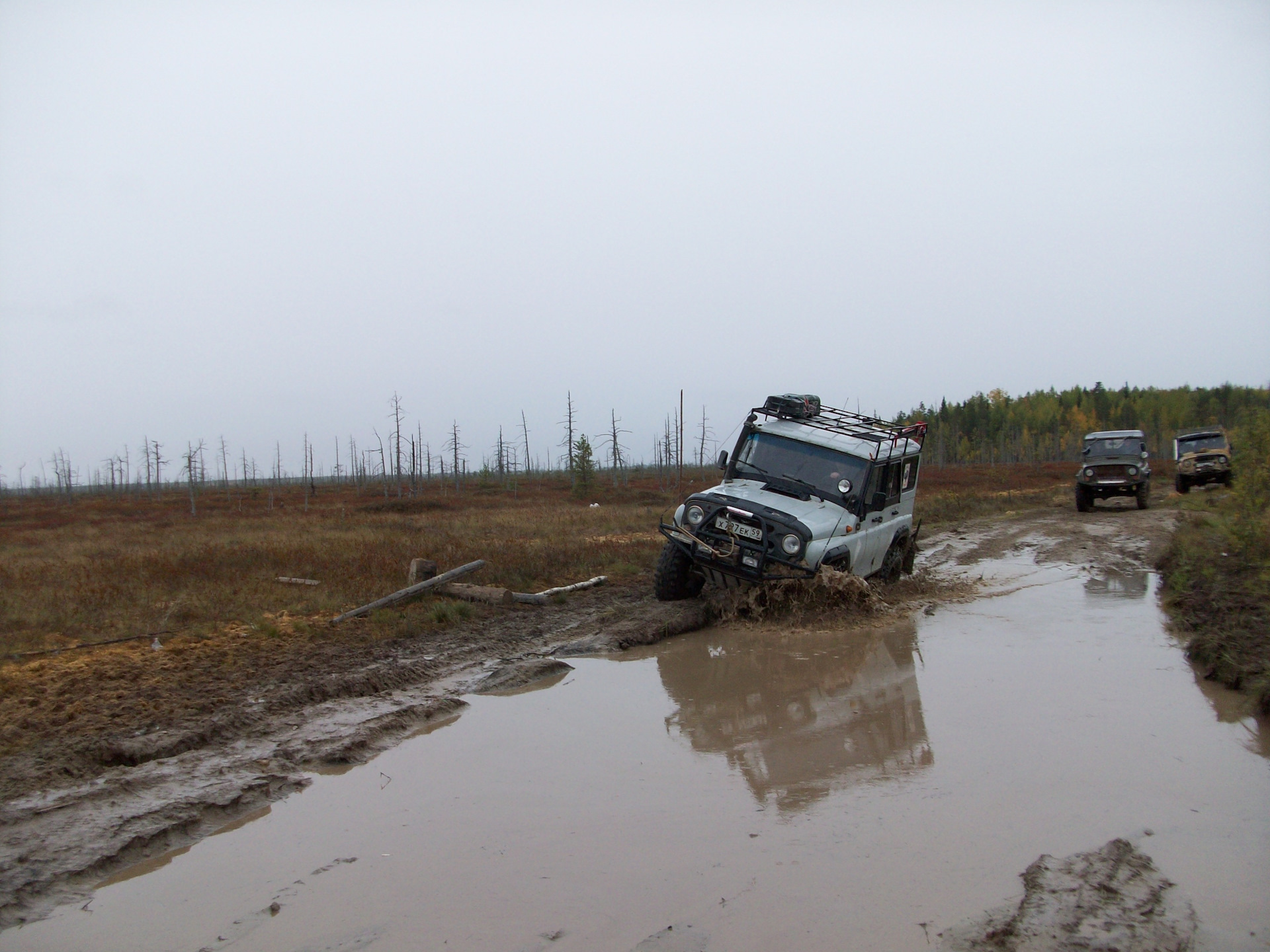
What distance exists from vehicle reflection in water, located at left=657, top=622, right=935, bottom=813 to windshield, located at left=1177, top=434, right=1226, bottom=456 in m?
21.6

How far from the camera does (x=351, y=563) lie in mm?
13641

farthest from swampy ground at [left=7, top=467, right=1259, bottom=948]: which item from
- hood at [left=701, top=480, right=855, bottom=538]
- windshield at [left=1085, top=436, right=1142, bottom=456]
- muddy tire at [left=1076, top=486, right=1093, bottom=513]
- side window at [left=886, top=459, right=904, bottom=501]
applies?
windshield at [left=1085, top=436, right=1142, bottom=456]

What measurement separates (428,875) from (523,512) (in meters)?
27.1

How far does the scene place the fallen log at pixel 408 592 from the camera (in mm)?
10117

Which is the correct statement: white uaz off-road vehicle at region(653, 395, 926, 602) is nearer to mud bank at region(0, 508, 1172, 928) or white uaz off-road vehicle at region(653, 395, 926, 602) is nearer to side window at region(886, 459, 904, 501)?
side window at region(886, 459, 904, 501)

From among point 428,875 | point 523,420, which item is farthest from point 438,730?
point 523,420

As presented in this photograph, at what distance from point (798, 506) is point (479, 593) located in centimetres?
441

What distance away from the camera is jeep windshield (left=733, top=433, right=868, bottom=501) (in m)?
10.0

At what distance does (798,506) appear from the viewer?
9586 millimetres

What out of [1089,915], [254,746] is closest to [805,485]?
[254,746]

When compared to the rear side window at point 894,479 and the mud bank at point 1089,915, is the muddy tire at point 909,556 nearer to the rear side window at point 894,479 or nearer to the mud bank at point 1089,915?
the rear side window at point 894,479

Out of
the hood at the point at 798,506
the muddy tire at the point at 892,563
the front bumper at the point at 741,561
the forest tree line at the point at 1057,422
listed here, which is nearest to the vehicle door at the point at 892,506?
the muddy tire at the point at 892,563

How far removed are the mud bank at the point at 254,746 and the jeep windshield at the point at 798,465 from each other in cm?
175

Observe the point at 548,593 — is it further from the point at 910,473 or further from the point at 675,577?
the point at 910,473
